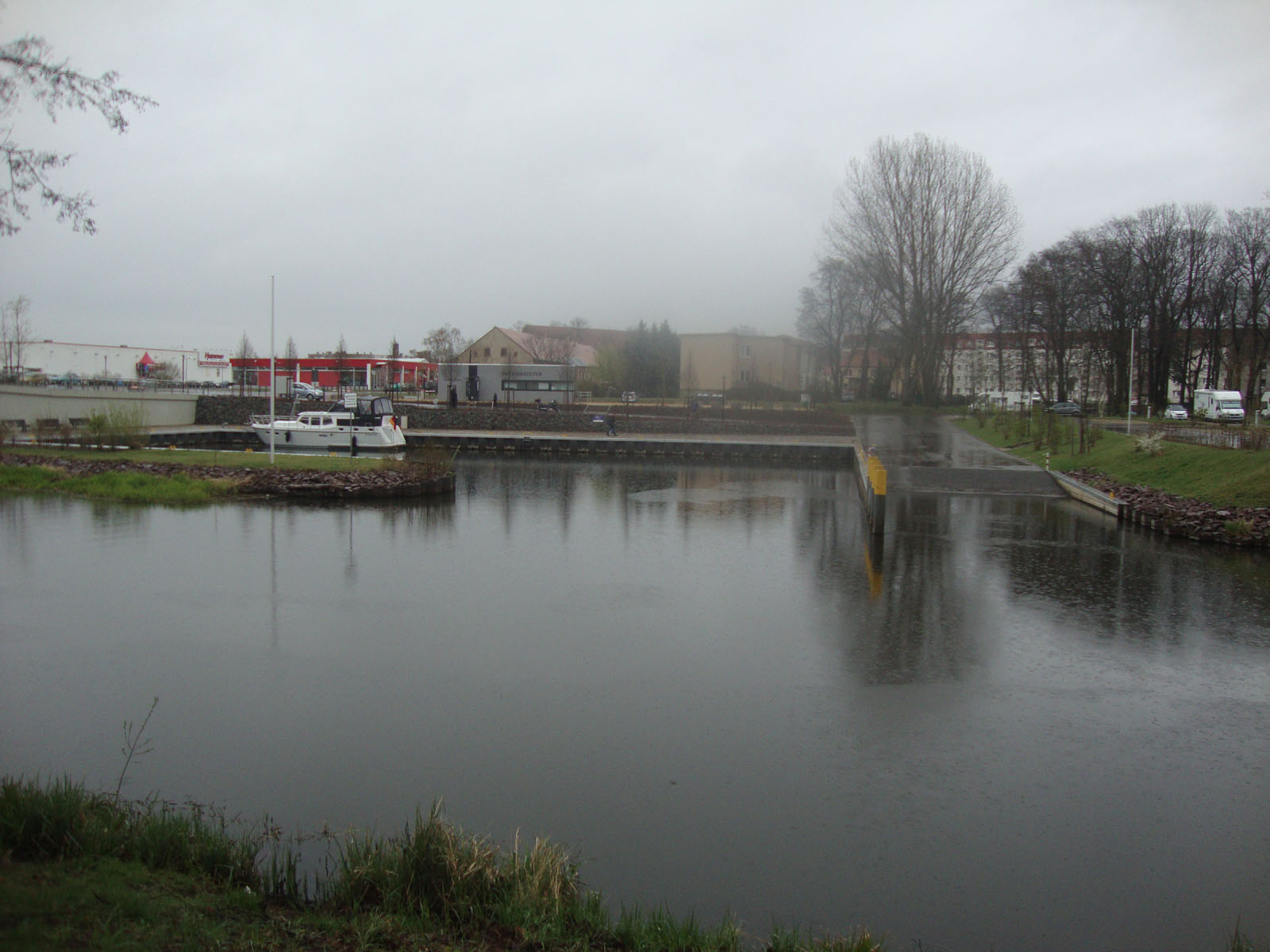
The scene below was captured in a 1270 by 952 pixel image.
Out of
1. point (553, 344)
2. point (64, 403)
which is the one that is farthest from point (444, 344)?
point (64, 403)

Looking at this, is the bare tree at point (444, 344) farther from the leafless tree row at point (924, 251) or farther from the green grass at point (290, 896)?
the green grass at point (290, 896)

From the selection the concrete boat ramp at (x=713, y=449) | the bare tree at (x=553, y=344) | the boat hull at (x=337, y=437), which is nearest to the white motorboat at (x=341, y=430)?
the boat hull at (x=337, y=437)

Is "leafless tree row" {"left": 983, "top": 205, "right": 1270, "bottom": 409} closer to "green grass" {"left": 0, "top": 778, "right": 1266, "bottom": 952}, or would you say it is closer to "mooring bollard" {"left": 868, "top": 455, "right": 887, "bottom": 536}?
"mooring bollard" {"left": 868, "top": 455, "right": 887, "bottom": 536}

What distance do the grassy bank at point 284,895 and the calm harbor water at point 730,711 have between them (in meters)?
0.66

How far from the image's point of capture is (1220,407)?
4666cm

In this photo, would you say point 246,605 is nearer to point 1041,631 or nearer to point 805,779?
point 805,779

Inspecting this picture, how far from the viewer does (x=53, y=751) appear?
265 inches

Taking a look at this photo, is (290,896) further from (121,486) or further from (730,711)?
(121,486)

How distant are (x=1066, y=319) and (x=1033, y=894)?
63366 millimetres

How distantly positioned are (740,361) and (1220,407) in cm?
2760

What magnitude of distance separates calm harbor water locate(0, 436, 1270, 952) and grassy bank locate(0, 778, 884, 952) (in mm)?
657

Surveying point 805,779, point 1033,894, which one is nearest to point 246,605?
point 805,779

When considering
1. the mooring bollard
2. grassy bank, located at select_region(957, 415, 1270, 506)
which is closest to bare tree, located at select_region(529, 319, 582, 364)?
grassy bank, located at select_region(957, 415, 1270, 506)

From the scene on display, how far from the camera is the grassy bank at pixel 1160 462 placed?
766 inches
